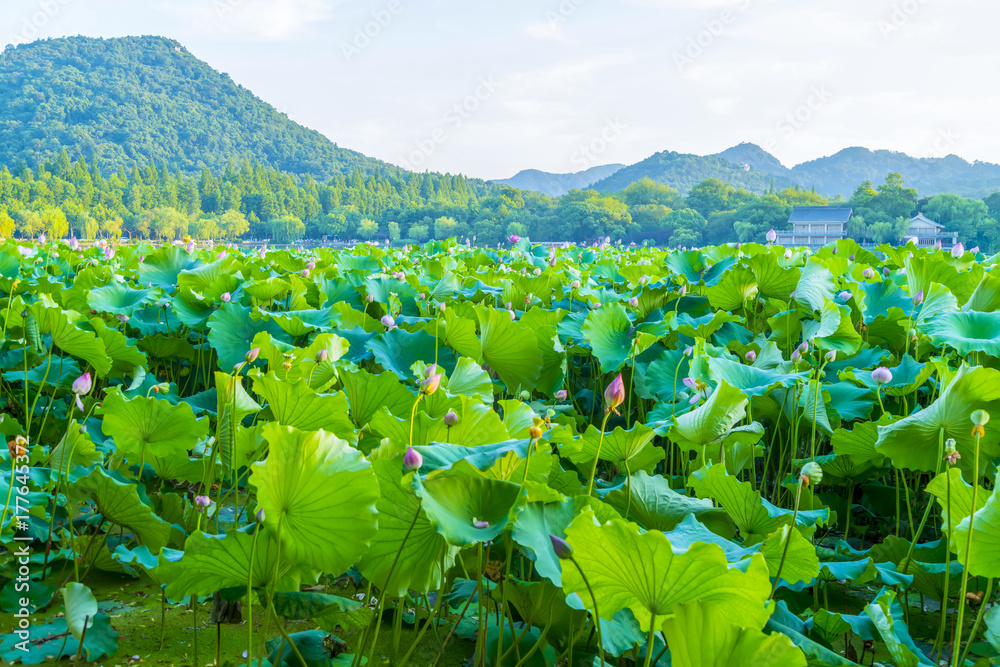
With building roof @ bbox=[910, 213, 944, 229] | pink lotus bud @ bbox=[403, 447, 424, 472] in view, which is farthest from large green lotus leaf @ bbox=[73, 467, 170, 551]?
building roof @ bbox=[910, 213, 944, 229]

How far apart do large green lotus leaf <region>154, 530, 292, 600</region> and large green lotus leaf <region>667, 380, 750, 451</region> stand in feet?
2.14

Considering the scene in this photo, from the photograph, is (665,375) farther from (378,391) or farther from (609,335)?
(378,391)

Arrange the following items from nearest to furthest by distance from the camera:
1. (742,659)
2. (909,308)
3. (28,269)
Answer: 1. (742,659)
2. (909,308)
3. (28,269)

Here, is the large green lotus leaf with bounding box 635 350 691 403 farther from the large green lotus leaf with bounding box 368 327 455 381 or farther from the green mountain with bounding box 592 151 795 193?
the green mountain with bounding box 592 151 795 193

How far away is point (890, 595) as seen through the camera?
93cm

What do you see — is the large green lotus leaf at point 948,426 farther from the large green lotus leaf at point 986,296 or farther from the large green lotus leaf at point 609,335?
the large green lotus leaf at point 609,335

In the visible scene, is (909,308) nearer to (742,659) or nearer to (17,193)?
(742,659)

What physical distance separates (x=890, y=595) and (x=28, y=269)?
3727 mm

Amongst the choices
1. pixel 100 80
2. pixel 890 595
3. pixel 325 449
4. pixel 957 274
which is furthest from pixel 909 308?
pixel 100 80

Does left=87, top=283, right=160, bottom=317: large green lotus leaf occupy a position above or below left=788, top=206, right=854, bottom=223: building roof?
below

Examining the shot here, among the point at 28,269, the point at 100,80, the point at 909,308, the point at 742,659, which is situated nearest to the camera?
the point at 742,659

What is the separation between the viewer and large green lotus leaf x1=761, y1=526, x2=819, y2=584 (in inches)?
34.4

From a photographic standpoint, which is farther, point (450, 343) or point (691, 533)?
point (450, 343)

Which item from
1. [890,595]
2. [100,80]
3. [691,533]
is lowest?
[890,595]
